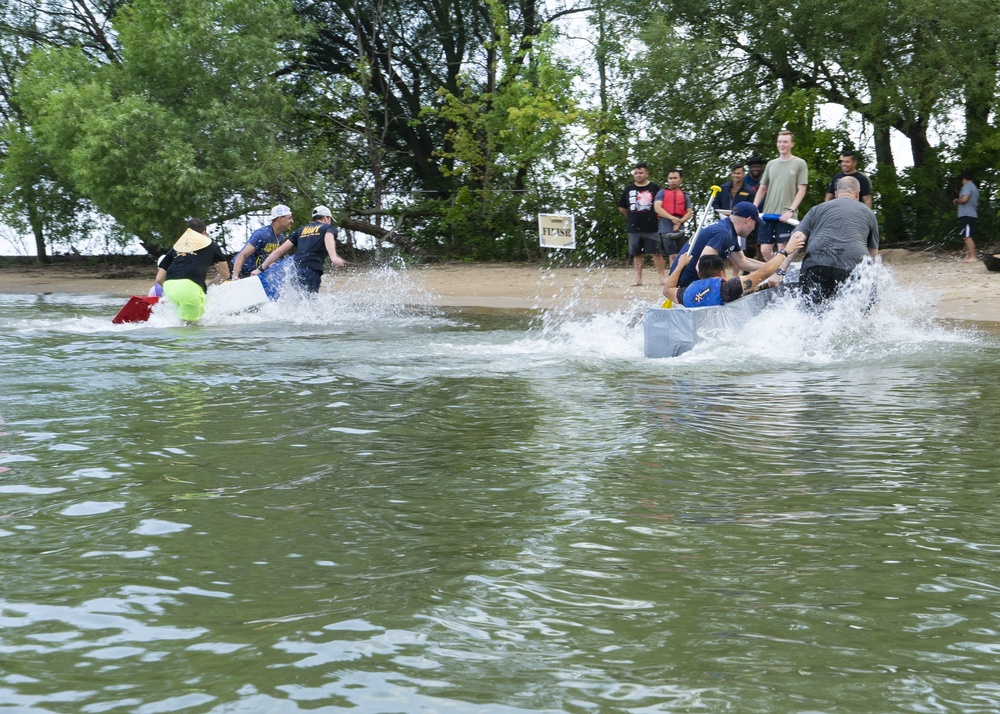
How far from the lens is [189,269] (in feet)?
42.8

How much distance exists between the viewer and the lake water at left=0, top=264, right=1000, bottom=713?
294 cm

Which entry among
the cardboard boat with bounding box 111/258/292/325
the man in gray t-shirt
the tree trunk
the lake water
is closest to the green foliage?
the cardboard boat with bounding box 111/258/292/325

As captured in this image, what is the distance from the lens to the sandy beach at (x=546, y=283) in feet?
46.1

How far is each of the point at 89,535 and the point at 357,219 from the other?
2134cm

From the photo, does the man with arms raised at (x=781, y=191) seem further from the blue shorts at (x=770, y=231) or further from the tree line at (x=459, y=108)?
the tree line at (x=459, y=108)

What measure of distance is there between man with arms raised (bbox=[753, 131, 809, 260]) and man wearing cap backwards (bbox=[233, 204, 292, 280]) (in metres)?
5.89

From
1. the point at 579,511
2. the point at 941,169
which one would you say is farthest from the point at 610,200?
the point at 579,511

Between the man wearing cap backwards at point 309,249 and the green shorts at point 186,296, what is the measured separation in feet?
3.17

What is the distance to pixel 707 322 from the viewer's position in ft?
30.0

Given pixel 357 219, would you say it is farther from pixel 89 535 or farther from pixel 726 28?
pixel 89 535

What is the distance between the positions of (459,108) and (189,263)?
11136mm

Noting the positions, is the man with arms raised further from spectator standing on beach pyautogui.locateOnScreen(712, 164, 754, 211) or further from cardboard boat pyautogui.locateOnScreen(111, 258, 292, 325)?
cardboard boat pyautogui.locateOnScreen(111, 258, 292, 325)

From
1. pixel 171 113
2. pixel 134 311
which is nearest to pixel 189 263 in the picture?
pixel 134 311

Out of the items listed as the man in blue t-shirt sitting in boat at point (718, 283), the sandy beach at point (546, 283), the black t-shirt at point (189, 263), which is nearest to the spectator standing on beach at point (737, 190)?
the sandy beach at point (546, 283)
